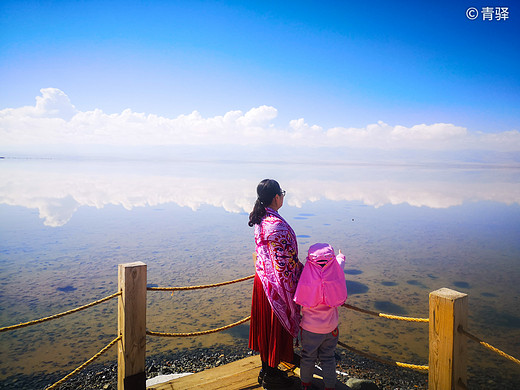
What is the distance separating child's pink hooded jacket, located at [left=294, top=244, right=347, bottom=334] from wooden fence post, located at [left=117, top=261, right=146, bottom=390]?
1.38 m

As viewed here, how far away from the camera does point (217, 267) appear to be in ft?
30.8

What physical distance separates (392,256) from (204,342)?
23.1ft

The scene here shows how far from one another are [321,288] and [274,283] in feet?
1.32

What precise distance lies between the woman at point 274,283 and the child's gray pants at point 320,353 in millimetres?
137

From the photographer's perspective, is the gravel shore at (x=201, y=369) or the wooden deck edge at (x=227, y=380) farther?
the gravel shore at (x=201, y=369)

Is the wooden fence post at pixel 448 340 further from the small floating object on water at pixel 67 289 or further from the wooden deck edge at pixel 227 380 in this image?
the small floating object on water at pixel 67 289

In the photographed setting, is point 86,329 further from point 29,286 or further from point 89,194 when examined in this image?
point 89,194

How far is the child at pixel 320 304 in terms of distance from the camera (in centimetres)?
280

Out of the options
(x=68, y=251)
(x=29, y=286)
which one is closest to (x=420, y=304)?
(x=29, y=286)

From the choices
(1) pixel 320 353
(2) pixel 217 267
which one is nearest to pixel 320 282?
(1) pixel 320 353

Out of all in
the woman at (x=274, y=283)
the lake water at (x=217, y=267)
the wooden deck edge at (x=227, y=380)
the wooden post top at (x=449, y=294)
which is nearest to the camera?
the wooden post top at (x=449, y=294)

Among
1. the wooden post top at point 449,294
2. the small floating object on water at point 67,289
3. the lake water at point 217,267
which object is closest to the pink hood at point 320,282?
the wooden post top at point 449,294

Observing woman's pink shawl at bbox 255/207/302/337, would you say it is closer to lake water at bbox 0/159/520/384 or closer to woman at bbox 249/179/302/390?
woman at bbox 249/179/302/390

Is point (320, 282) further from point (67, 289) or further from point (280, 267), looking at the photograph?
point (67, 289)
